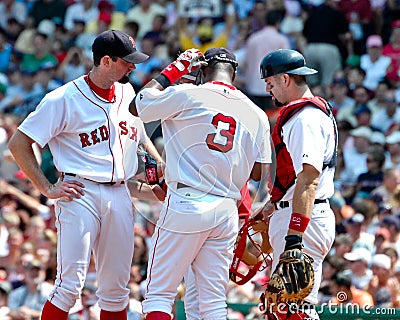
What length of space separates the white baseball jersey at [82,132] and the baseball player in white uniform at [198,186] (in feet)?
1.71

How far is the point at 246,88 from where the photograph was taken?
14461mm

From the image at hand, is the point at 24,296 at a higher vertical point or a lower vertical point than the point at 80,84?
lower

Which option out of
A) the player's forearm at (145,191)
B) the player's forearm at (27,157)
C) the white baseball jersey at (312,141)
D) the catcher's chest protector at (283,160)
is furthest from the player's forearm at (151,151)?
the white baseball jersey at (312,141)

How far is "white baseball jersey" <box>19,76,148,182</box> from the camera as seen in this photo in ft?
22.1

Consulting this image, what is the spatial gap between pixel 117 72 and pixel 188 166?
1.00m

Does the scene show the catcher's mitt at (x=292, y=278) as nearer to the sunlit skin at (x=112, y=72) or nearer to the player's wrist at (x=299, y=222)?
the player's wrist at (x=299, y=222)

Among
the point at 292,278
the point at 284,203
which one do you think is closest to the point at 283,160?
the point at 284,203

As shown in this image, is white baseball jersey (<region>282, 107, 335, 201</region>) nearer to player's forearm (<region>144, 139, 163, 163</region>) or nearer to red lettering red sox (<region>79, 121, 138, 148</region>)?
player's forearm (<region>144, 139, 163, 163</region>)

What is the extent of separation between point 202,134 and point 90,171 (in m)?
0.94

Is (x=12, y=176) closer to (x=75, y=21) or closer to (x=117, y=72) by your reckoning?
(x=75, y=21)

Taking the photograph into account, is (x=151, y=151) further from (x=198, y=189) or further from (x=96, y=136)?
(x=198, y=189)

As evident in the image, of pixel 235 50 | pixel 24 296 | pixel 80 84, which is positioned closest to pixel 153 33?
pixel 235 50

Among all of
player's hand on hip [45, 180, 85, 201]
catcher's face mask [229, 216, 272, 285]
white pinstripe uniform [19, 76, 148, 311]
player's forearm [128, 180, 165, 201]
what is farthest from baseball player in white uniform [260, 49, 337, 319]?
player's hand on hip [45, 180, 85, 201]

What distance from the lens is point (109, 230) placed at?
6844 mm
